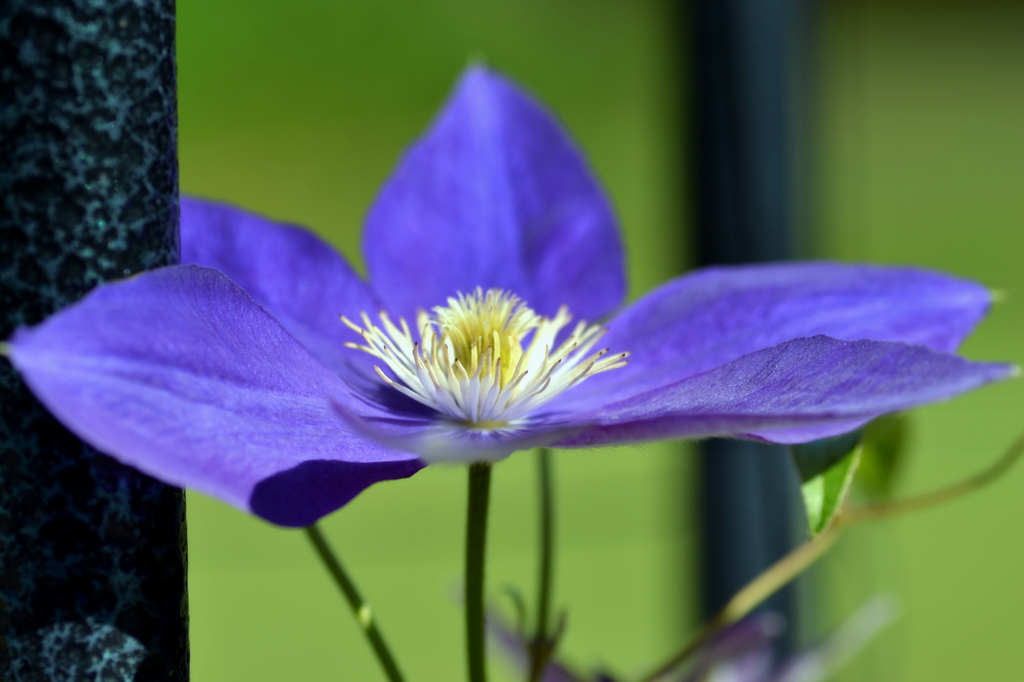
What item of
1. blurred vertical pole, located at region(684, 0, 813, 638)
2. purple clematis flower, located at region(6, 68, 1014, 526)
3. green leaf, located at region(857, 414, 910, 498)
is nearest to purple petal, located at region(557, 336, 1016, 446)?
purple clematis flower, located at region(6, 68, 1014, 526)

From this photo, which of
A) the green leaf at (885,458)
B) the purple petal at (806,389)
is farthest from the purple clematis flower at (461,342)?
the green leaf at (885,458)

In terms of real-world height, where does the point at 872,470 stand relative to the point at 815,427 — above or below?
below

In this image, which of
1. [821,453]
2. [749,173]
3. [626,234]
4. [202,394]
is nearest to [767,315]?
[821,453]

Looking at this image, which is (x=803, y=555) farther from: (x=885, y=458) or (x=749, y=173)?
(x=749, y=173)

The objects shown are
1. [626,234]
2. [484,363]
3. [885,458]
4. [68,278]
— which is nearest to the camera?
[68,278]

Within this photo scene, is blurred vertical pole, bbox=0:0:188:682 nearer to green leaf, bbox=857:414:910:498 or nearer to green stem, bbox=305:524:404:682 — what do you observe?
green stem, bbox=305:524:404:682

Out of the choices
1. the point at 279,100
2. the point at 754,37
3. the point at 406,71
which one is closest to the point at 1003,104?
the point at 406,71

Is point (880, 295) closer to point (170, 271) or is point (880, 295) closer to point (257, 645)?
point (170, 271)

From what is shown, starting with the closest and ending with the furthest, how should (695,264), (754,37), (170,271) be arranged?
(170,271)
(754,37)
(695,264)
